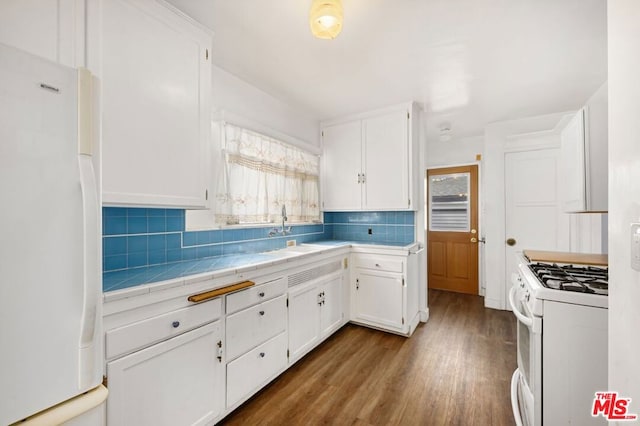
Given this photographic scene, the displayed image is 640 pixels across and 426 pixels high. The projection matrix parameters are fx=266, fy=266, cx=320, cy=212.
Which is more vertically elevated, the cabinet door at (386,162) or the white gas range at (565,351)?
the cabinet door at (386,162)

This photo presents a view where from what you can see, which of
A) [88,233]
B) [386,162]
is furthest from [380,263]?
[88,233]

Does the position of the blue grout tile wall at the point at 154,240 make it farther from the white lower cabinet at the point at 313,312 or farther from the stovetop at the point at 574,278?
the stovetop at the point at 574,278

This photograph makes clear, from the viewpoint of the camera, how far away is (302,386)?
2.02 meters

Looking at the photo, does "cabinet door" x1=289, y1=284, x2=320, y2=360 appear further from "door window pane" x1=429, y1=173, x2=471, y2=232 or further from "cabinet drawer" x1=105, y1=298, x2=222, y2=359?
"door window pane" x1=429, y1=173, x2=471, y2=232

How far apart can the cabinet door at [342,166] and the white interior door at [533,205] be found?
2.10 m

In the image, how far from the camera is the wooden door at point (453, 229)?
4277 mm

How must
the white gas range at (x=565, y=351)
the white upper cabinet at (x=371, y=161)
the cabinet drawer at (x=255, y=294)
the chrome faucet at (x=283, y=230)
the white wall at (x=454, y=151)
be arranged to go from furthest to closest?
the white wall at (x=454, y=151), the white upper cabinet at (x=371, y=161), the chrome faucet at (x=283, y=230), the cabinet drawer at (x=255, y=294), the white gas range at (x=565, y=351)

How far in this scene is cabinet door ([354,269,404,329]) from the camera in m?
2.81

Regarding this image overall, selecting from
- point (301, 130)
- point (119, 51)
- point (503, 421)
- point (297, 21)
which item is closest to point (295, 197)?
point (301, 130)

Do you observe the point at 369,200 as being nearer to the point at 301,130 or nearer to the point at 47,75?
the point at 301,130

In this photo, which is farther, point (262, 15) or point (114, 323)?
point (262, 15)

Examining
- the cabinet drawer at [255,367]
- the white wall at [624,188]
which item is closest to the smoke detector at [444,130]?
the white wall at [624,188]

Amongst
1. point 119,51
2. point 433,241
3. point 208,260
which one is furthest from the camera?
point 433,241

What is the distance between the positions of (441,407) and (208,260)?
6.38ft
